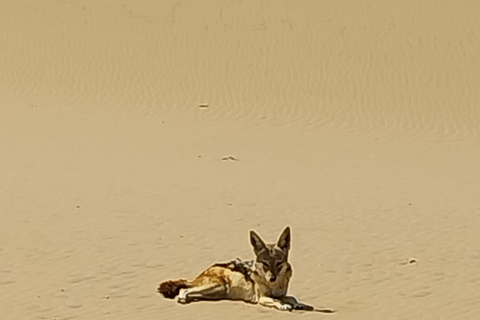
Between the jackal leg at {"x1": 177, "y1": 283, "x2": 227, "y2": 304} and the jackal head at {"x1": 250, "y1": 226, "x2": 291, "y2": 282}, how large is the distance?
0.42 metres

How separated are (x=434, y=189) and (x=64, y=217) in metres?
5.06

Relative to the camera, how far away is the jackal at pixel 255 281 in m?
6.88

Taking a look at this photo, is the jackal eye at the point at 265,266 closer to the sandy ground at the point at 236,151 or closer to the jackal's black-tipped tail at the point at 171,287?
the sandy ground at the point at 236,151

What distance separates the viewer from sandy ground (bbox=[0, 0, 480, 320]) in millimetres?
8516

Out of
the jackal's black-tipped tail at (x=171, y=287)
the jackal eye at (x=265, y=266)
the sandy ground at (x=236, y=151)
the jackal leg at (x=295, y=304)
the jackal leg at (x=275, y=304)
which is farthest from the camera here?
the sandy ground at (x=236, y=151)

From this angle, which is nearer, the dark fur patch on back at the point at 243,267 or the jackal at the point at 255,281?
the jackal at the point at 255,281

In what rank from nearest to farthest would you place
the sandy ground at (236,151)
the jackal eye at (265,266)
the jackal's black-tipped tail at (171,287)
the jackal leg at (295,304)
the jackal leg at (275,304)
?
the jackal eye at (265,266) < the jackal leg at (275,304) < the jackal leg at (295,304) < the jackal's black-tipped tail at (171,287) < the sandy ground at (236,151)

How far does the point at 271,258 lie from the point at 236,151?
1041cm

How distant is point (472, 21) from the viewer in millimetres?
26969

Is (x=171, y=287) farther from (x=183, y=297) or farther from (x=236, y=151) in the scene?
(x=236, y=151)

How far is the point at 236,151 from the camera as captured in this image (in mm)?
17234

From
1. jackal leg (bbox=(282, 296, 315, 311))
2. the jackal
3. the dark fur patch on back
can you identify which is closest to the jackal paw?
the jackal

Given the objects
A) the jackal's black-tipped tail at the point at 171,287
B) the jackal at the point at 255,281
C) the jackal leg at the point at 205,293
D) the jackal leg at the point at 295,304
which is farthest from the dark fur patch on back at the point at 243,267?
the jackal's black-tipped tail at the point at 171,287

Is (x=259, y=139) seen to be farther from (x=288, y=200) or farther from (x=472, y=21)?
(x=472, y=21)
